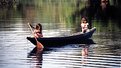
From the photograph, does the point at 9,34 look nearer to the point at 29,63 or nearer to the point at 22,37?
the point at 22,37

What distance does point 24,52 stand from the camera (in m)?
37.8

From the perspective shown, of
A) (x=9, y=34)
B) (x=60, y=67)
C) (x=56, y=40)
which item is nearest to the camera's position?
(x=60, y=67)

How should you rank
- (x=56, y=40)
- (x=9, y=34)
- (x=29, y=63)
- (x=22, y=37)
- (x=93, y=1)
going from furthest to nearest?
1. (x=93, y=1)
2. (x=9, y=34)
3. (x=22, y=37)
4. (x=56, y=40)
5. (x=29, y=63)

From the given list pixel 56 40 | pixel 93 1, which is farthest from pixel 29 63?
pixel 93 1

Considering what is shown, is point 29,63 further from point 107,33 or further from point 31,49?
point 107,33

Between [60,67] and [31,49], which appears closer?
[60,67]

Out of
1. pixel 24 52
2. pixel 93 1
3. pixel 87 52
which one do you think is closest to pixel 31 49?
pixel 24 52

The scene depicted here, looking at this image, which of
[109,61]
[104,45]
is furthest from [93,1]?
[109,61]

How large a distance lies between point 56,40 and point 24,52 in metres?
4.05

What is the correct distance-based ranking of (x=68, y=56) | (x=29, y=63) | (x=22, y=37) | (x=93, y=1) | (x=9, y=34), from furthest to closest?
(x=93, y=1), (x=9, y=34), (x=22, y=37), (x=68, y=56), (x=29, y=63)

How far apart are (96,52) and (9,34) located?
664 inches

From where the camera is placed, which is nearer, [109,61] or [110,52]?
[109,61]

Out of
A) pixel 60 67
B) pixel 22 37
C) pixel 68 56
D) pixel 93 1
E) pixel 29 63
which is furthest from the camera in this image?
pixel 93 1

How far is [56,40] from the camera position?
40969mm
